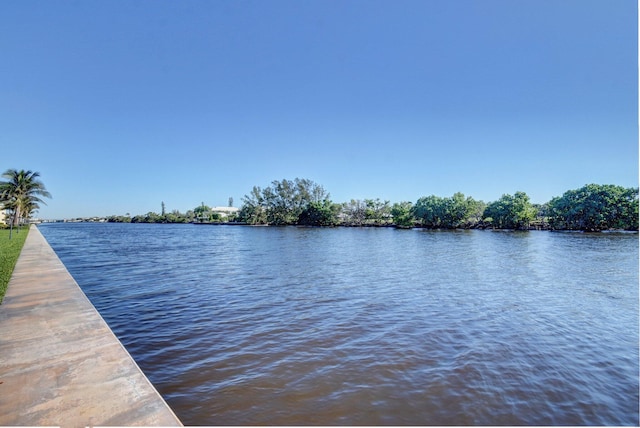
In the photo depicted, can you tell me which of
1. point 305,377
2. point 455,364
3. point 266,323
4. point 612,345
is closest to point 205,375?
point 305,377

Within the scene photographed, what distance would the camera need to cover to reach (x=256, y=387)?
13.7ft

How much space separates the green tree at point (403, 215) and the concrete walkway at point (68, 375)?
71131 mm

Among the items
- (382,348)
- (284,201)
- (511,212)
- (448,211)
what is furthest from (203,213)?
(382,348)

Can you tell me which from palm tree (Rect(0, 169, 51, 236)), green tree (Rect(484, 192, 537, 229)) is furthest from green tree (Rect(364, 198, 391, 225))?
palm tree (Rect(0, 169, 51, 236))

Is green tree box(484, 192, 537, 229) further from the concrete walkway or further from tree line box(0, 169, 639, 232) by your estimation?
the concrete walkway

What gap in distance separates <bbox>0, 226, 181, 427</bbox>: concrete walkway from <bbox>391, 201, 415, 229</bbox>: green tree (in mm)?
71131

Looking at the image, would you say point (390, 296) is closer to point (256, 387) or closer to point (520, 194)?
point (256, 387)

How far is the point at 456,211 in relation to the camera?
2635 inches

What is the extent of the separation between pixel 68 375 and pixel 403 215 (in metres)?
72.9

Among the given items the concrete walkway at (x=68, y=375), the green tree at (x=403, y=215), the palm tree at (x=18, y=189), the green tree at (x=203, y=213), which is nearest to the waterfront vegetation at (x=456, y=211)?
the green tree at (x=403, y=215)

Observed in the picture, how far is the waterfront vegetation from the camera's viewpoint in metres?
50.3

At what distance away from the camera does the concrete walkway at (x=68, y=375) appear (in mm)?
2857

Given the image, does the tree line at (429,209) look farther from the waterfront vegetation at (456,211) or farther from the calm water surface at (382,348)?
the calm water surface at (382,348)

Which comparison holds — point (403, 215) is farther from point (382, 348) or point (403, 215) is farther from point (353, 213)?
point (382, 348)
